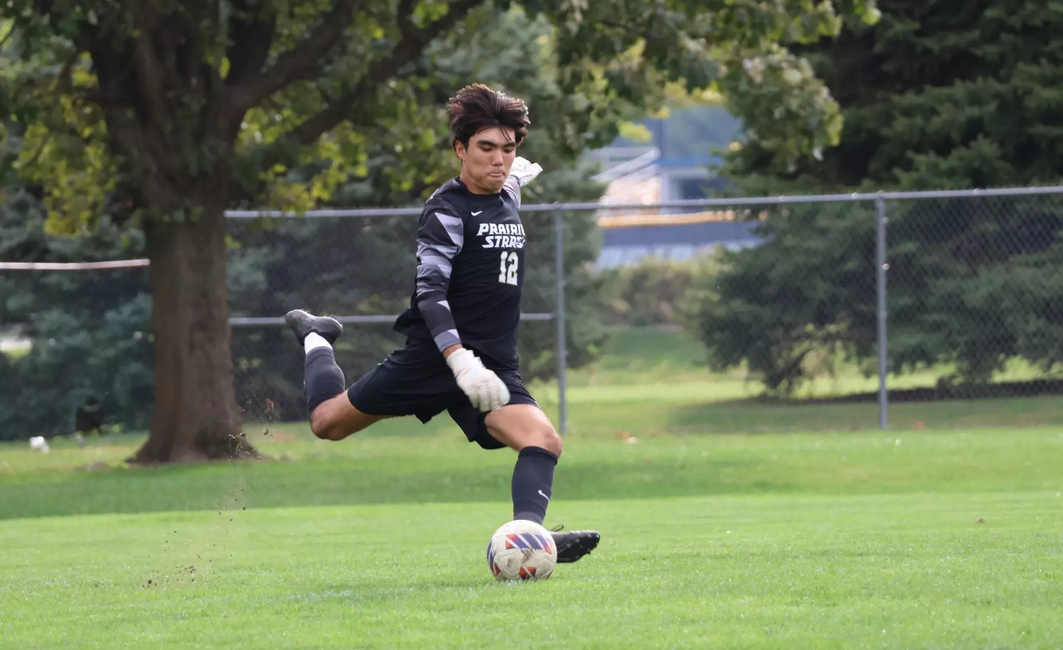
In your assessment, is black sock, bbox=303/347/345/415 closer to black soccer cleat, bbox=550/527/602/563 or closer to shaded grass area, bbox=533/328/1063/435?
black soccer cleat, bbox=550/527/602/563

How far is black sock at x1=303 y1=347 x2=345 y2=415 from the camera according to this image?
692 cm

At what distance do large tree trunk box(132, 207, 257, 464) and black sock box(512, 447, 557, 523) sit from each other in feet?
32.0

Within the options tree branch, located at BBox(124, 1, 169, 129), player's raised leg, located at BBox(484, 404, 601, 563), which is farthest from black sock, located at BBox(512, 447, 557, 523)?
tree branch, located at BBox(124, 1, 169, 129)

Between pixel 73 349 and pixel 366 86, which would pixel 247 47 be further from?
pixel 73 349

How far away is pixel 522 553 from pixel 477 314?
1094mm

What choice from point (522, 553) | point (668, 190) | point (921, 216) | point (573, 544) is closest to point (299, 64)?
point (921, 216)

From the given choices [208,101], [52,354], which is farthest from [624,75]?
[52,354]

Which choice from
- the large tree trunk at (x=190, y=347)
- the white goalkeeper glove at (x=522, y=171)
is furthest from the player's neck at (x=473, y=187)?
the large tree trunk at (x=190, y=347)

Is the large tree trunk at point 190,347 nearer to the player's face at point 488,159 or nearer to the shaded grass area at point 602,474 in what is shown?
the shaded grass area at point 602,474

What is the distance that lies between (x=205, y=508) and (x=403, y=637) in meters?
8.37

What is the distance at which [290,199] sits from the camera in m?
17.8

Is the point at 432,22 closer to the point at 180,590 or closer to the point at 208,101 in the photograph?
the point at 208,101

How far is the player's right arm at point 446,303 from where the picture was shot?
5.93 m

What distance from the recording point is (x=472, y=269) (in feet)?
20.7
